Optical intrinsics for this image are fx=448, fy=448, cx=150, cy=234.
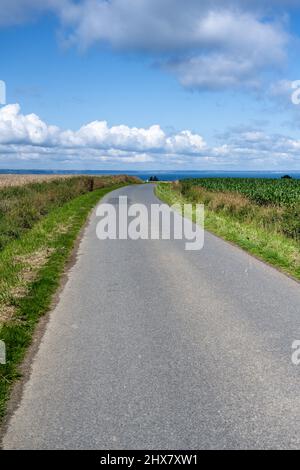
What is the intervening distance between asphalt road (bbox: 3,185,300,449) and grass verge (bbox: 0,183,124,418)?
0.28 metres

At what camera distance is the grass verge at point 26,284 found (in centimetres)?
568

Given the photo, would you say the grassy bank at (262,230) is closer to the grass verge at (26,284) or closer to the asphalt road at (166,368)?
the asphalt road at (166,368)

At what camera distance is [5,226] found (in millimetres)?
17484

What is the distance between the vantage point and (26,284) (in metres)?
8.84

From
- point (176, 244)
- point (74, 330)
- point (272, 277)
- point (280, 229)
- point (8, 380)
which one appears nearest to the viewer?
point (8, 380)

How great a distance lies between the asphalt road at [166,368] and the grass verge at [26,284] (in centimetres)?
28

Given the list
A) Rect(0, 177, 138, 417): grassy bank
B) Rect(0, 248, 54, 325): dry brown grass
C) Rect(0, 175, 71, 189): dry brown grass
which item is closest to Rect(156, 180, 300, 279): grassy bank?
Rect(0, 177, 138, 417): grassy bank

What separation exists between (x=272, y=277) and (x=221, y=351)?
4.45m

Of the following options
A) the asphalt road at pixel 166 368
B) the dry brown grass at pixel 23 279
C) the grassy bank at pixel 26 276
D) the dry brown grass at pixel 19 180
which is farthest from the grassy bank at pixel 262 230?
the dry brown grass at pixel 19 180

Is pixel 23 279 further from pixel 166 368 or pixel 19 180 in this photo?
pixel 19 180

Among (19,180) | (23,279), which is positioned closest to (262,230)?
(23,279)

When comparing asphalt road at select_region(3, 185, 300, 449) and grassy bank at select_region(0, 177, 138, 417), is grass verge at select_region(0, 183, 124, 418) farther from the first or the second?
asphalt road at select_region(3, 185, 300, 449)

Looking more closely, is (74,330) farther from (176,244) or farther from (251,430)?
(176,244)
